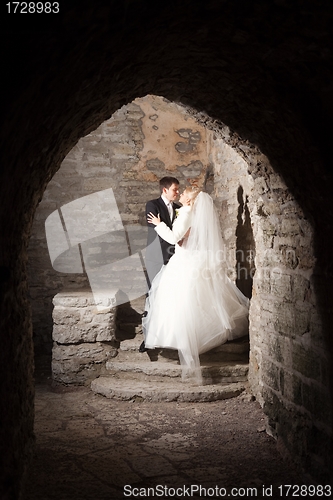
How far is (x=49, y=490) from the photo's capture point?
9.27ft

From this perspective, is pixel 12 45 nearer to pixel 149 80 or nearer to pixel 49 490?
pixel 149 80

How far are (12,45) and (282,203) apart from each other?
2377 mm

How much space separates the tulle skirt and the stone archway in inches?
56.5

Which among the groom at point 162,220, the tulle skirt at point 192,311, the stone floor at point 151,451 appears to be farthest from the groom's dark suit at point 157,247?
the stone floor at point 151,451

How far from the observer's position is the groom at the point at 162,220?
5.92m

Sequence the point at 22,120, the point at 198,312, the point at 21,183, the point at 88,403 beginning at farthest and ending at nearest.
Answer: the point at 198,312, the point at 88,403, the point at 21,183, the point at 22,120

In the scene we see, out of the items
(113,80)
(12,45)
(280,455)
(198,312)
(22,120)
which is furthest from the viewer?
(198,312)

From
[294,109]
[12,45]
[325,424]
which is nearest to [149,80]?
[294,109]

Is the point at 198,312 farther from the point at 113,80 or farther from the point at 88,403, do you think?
the point at 113,80

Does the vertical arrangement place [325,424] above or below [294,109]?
below

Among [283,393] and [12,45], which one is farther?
[283,393]

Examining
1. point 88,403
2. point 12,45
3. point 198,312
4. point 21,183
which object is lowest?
point 88,403
